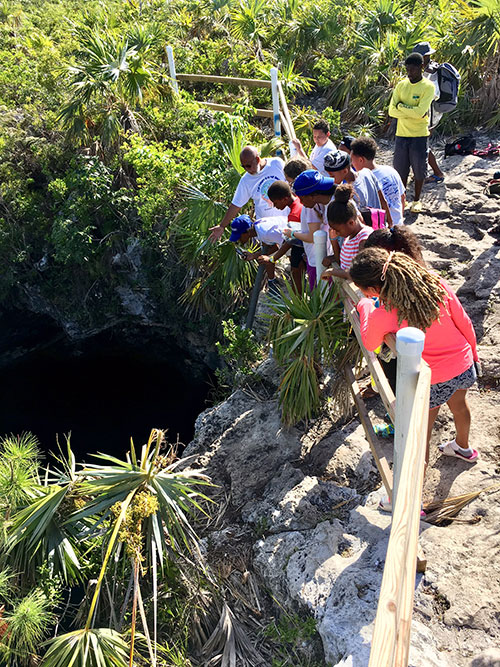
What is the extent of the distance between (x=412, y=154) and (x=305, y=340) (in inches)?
162

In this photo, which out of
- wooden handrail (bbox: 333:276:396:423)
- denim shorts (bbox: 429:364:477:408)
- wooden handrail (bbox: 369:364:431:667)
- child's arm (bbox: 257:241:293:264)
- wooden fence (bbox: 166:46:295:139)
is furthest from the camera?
wooden fence (bbox: 166:46:295:139)

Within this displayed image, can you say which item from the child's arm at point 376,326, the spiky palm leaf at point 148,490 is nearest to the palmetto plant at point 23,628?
the spiky palm leaf at point 148,490

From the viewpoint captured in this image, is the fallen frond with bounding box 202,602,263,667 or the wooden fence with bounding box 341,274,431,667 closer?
the wooden fence with bounding box 341,274,431,667

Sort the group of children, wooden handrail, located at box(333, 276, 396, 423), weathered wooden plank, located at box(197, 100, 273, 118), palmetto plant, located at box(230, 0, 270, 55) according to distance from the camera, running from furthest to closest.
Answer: palmetto plant, located at box(230, 0, 270, 55)
weathered wooden plank, located at box(197, 100, 273, 118)
the group of children
wooden handrail, located at box(333, 276, 396, 423)

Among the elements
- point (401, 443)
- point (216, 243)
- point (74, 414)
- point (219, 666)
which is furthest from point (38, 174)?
point (401, 443)

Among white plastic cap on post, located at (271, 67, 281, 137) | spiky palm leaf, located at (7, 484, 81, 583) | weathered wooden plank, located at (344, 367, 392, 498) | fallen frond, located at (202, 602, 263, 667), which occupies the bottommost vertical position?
fallen frond, located at (202, 602, 263, 667)

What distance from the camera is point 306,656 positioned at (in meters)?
3.69

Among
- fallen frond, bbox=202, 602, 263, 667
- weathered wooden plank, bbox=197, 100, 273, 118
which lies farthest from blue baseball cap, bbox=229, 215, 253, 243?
weathered wooden plank, bbox=197, 100, 273, 118

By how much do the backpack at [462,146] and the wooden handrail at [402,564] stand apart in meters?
7.82

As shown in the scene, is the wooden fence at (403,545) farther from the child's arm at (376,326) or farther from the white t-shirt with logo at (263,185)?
the white t-shirt with logo at (263,185)

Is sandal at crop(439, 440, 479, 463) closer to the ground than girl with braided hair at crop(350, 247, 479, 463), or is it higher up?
closer to the ground

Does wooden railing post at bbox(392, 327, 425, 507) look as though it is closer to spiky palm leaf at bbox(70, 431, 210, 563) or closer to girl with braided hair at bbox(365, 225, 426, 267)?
girl with braided hair at bbox(365, 225, 426, 267)

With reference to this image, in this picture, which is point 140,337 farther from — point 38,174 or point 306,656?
point 306,656

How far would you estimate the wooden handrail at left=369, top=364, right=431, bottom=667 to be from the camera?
1.72m
